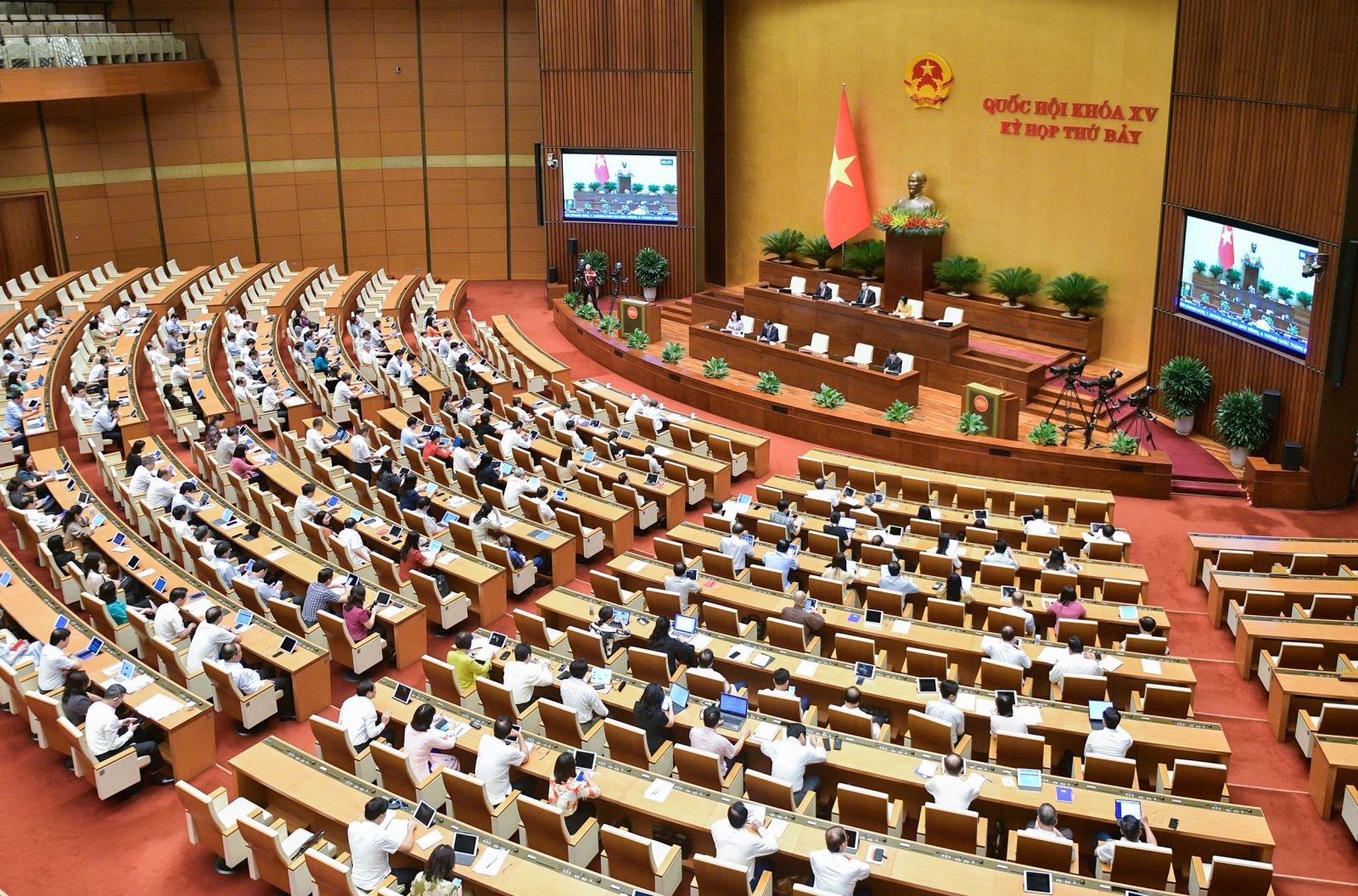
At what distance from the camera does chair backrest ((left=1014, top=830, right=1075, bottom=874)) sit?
6.77m

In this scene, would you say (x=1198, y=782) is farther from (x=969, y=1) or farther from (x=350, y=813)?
(x=969, y=1)

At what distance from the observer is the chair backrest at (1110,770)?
7.70 meters

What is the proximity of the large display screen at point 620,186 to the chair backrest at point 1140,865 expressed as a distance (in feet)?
57.3

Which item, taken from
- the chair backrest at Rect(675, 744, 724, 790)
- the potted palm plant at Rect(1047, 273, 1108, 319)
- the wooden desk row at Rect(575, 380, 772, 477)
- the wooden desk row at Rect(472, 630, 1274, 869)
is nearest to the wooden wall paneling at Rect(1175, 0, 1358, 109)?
the potted palm plant at Rect(1047, 273, 1108, 319)

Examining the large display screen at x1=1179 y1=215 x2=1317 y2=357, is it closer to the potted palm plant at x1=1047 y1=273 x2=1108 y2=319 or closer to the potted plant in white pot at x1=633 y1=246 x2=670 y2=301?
the potted palm plant at x1=1047 y1=273 x2=1108 y2=319

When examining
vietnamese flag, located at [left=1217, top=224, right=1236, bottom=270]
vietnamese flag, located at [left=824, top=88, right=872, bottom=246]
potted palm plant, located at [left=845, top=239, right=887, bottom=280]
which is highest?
vietnamese flag, located at [left=824, top=88, right=872, bottom=246]

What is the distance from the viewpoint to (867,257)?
20.3 metres

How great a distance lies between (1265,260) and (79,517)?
14035 millimetres

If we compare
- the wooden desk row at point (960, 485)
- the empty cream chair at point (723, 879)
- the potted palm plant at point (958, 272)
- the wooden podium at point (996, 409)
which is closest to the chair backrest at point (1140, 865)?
the empty cream chair at point (723, 879)

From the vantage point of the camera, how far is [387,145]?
83.6ft

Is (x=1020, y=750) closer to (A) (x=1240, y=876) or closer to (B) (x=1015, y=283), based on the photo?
(A) (x=1240, y=876)

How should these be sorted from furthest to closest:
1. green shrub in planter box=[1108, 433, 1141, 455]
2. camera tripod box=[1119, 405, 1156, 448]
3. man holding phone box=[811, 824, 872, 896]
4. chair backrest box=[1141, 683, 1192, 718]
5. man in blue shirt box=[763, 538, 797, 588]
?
1. camera tripod box=[1119, 405, 1156, 448]
2. green shrub in planter box=[1108, 433, 1141, 455]
3. man in blue shirt box=[763, 538, 797, 588]
4. chair backrest box=[1141, 683, 1192, 718]
5. man holding phone box=[811, 824, 872, 896]

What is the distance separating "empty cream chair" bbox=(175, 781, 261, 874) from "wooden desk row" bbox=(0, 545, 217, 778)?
1.03 meters

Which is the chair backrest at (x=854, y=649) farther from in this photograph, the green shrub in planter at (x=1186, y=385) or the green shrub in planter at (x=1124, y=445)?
the green shrub in planter at (x=1186, y=385)
